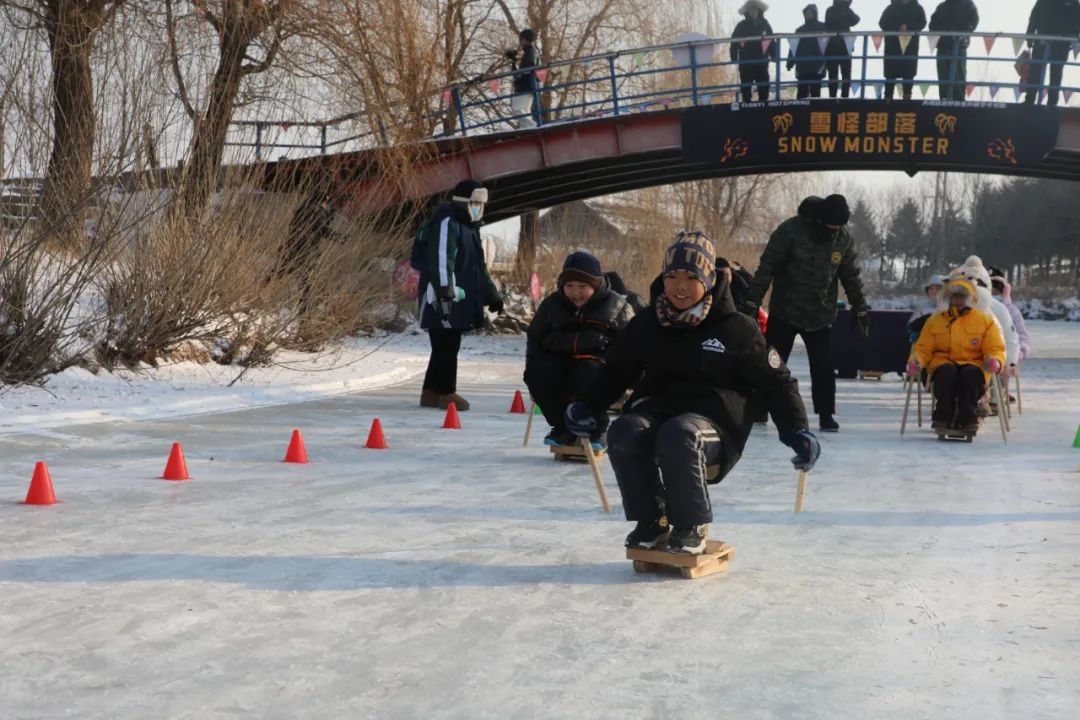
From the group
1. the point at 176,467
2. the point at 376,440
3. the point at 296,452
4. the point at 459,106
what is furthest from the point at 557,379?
the point at 459,106

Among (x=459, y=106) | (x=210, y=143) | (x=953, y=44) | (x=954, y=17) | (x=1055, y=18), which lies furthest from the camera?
(x=953, y=44)

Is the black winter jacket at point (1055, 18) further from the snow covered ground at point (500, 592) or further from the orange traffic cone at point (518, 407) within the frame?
the snow covered ground at point (500, 592)

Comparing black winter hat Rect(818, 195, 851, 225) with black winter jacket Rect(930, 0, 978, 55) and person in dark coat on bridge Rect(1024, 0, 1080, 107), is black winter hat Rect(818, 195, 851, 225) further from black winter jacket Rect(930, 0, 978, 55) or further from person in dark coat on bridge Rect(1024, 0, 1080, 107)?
black winter jacket Rect(930, 0, 978, 55)

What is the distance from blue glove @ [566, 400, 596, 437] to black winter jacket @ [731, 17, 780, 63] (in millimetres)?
19133

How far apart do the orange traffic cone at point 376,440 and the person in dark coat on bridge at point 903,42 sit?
15870 mm

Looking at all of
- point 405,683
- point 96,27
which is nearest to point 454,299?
point 96,27

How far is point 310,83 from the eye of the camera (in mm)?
17891

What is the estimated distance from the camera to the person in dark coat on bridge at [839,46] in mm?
22484

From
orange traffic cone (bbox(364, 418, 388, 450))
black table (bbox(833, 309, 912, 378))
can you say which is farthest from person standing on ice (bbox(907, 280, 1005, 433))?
black table (bbox(833, 309, 912, 378))

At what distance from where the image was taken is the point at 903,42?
75.9 feet

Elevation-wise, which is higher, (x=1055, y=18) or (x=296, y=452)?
(x=1055, y=18)

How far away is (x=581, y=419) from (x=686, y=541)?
0.71 meters

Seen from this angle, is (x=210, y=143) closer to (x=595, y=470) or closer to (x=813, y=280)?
(x=813, y=280)

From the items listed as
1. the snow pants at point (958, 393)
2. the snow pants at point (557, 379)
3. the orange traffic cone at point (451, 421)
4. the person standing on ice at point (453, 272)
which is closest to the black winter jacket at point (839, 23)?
the person standing on ice at point (453, 272)
